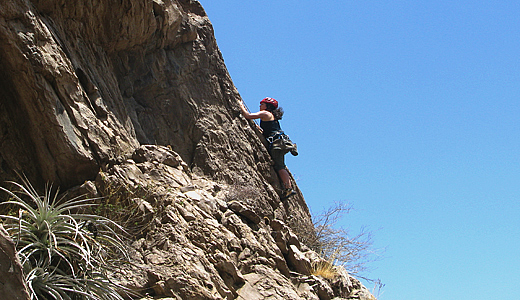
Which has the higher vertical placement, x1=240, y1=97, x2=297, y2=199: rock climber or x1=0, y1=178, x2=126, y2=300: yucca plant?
x1=240, y1=97, x2=297, y2=199: rock climber

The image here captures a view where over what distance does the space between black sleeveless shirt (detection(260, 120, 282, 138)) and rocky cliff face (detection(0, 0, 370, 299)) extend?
23.6 inches

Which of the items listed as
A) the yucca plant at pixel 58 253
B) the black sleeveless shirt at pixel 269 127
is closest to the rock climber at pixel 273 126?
the black sleeveless shirt at pixel 269 127

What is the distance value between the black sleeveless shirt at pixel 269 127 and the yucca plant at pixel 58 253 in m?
6.78

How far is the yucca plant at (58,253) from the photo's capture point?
5973 millimetres

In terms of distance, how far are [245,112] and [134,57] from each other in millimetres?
2680

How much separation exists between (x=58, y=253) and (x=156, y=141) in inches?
208

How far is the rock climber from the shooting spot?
12477mm

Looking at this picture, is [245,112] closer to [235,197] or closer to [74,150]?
[235,197]

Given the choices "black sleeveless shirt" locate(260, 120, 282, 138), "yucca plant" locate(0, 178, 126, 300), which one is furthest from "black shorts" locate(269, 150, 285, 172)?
"yucca plant" locate(0, 178, 126, 300)

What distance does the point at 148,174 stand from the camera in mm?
8875

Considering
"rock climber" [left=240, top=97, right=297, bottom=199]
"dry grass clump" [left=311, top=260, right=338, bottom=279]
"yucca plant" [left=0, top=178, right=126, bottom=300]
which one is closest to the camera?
"yucca plant" [left=0, top=178, right=126, bottom=300]

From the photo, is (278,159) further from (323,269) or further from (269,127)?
(323,269)

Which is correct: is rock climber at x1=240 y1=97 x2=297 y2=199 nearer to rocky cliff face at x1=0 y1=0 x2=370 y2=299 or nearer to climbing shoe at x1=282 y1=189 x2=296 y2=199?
climbing shoe at x1=282 y1=189 x2=296 y2=199

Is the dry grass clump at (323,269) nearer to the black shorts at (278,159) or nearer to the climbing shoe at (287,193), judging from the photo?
the climbing shoe at (287,193)
